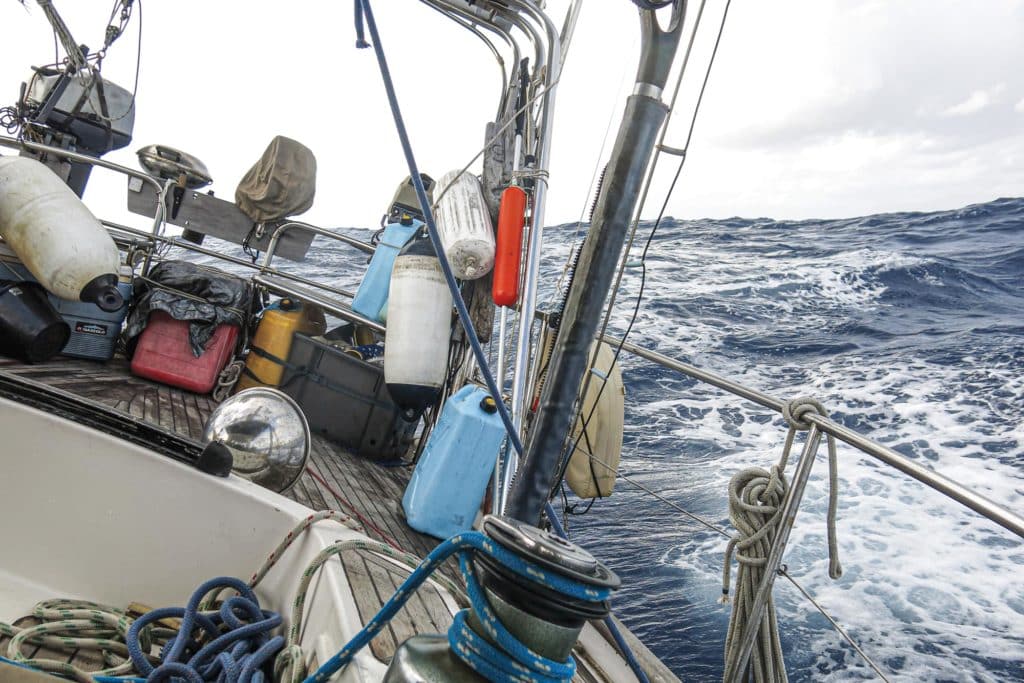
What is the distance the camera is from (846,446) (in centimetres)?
674

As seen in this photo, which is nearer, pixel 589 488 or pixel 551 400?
pixel 551 400

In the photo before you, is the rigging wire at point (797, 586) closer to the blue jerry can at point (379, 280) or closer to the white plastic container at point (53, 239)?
the blue jerry can at point (379, 280)

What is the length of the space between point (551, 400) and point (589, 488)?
6.91 feet

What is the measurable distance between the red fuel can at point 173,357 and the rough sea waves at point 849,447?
289 cm

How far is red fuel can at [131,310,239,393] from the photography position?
3.89 meters

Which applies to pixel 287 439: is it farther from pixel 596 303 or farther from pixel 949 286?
pixel 949 286

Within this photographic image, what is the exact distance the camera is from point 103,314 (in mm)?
4008

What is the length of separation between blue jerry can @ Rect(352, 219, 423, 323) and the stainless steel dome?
1.79m

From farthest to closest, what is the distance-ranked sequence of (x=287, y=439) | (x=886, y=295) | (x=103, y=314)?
1. (x=886, y=295)
2. (x=103, y=314)
3. (x=287, y=439)

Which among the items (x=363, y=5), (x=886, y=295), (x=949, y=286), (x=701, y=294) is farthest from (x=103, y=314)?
(x=949, y=286)

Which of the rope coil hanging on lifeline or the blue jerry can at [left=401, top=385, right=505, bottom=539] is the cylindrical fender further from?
the rope coil hanging on lifeline

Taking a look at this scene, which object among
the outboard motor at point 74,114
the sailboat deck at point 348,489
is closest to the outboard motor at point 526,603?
the sailboat deck at point 348,489

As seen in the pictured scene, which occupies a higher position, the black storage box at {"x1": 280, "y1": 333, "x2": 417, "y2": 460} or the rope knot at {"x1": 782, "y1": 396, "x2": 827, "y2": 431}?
the rope knot at {"x1": 782, "y1": 396, "x2": 827, "y2": 431}

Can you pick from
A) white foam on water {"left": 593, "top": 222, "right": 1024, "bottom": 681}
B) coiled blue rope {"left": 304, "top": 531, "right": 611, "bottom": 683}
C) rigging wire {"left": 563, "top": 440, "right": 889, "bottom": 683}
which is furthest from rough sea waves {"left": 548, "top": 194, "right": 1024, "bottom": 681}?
coiled blue rope {"left": 304, "top": 531, "right": 611, "bottom": 683}
